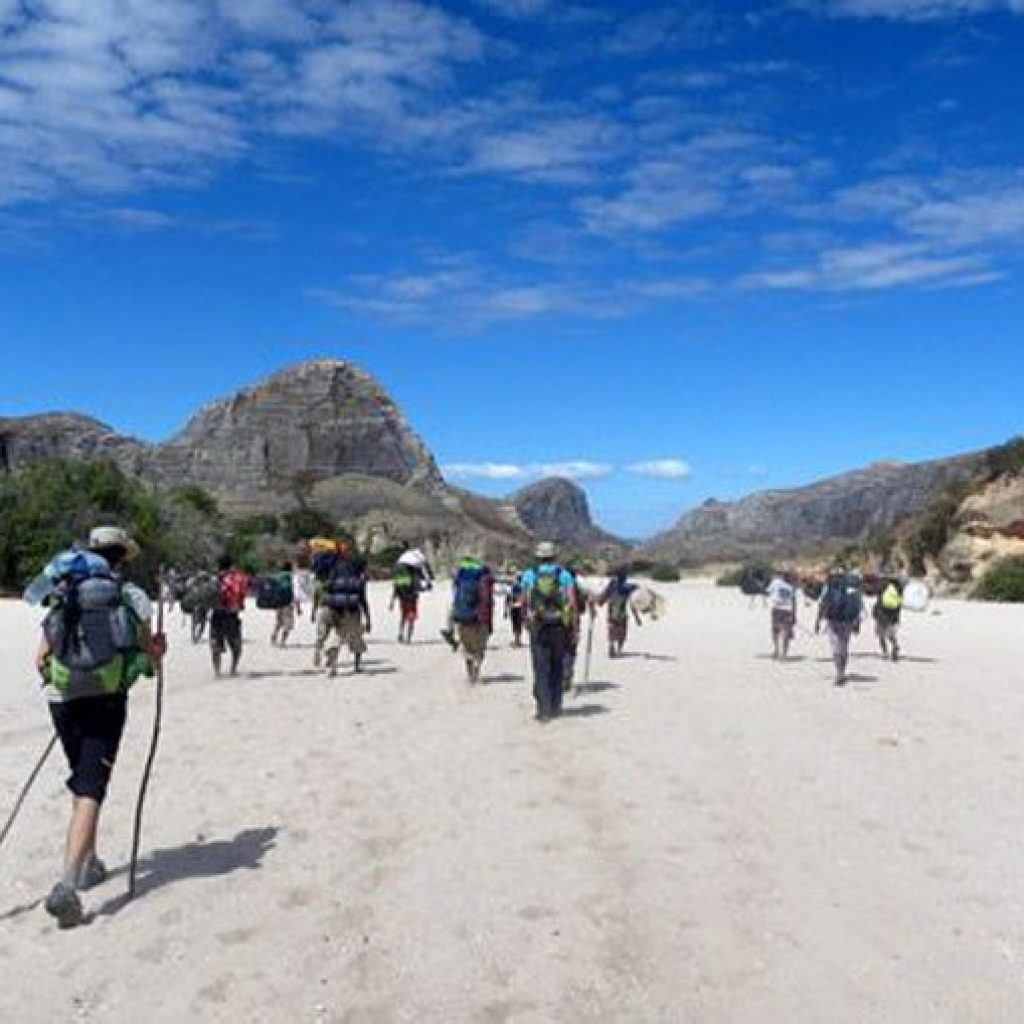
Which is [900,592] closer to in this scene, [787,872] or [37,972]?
[787,872]

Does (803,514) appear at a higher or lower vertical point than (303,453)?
lower

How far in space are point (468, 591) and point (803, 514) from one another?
147653 mm

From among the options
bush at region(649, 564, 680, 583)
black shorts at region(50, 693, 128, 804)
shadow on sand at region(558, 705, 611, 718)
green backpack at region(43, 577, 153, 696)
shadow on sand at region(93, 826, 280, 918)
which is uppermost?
bush at region(649, 564, 680, 583)

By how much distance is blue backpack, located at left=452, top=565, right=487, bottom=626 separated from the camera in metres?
15.5

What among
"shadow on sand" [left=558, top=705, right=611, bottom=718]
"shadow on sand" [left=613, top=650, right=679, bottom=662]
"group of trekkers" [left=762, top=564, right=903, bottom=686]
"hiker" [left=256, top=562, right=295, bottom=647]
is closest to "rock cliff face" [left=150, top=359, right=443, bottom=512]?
"hiker" [left=256, top=562, right=295, bottom=647]

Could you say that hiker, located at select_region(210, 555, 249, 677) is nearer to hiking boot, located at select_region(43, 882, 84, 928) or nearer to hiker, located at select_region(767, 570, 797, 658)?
hiker, located at select_region(767, 570, 797, 658)

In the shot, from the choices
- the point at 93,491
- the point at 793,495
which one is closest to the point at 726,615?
the point at 93,491

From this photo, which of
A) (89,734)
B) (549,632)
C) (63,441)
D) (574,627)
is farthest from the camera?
(63,441)

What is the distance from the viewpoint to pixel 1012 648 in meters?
23.0

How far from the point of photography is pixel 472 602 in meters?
15.6

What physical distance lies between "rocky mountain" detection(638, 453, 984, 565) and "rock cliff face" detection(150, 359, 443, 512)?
91.5 feet

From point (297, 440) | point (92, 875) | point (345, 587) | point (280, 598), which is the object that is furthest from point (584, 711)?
point (297, 440)

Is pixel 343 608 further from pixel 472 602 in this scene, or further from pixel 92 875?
pixel 92 875

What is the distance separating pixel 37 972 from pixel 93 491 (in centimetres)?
4380
